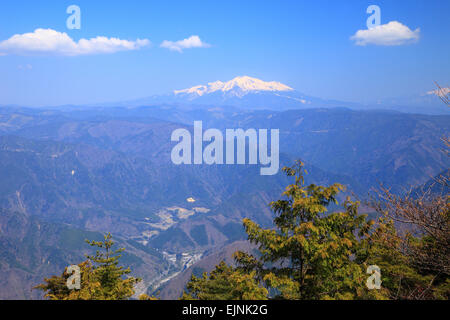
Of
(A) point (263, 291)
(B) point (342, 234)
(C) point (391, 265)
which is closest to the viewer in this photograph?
(A) point (263, 291)

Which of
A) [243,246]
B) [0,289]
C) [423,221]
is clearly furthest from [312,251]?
[0,289]
